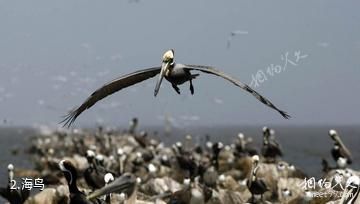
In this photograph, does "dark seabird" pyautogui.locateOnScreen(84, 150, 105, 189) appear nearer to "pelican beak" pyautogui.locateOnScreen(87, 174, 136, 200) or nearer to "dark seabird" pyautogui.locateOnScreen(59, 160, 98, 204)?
"dark seabird" pyautogui.locateOnScreen(59, 160, 98, 204)

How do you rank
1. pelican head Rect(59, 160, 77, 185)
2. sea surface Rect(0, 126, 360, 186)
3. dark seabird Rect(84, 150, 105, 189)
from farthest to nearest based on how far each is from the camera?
sea surface Rect(0, 126, 360, 186)
dark seabird Rect(84, 150, 105, 189)
pelican head Rect(59, 160, 77, 185)

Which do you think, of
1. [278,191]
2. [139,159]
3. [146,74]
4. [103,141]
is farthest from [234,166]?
[103,141]

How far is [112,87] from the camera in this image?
10.4 meters

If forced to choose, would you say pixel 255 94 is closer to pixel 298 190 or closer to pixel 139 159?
pixel 298 190

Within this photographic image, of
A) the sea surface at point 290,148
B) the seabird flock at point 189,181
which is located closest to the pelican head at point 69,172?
the seabird flock at point 189,181

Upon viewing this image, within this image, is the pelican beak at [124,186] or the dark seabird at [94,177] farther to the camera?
the dark seabird at [94,177]

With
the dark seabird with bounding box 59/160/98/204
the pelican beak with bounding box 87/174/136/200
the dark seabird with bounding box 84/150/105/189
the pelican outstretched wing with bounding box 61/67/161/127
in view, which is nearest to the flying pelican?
the pelican outstretched wing with bounding box 61/67/161/127

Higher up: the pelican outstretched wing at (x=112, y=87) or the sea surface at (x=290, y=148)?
the pelican outstretched wing at (x=112, y=87)

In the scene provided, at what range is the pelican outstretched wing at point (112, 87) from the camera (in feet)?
33.4

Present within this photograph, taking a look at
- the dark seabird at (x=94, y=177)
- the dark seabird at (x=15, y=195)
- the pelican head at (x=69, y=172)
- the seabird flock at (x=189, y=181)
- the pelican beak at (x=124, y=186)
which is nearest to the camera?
the pelican beak at (x=124, y=186)

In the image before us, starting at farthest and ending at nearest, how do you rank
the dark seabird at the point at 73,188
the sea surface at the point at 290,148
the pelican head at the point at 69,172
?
the sea surface at the point at 290,148, the pelican head at the point at 69,172, the dark seabird at the point at 73,188

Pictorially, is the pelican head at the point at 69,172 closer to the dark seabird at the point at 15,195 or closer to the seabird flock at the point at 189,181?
the seabird flock at the point at 189,181

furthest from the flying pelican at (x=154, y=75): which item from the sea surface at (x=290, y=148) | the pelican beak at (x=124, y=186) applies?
the sea surface at (x=290, y=148)

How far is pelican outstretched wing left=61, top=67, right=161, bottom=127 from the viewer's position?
1017 cm
